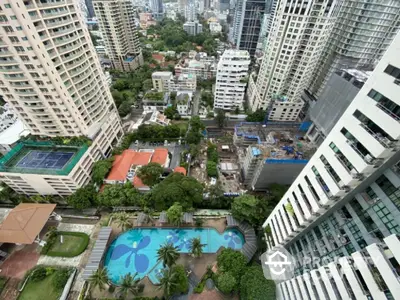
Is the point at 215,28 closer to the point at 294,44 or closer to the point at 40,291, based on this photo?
the point at 294,44

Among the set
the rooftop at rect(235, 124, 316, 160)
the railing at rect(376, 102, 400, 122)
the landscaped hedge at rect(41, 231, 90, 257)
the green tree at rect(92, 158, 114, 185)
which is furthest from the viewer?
the green tree at rect(92, 158, 114, 185)

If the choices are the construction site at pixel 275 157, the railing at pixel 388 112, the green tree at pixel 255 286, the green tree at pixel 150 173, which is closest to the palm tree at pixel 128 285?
the green tree at pixel 255 286

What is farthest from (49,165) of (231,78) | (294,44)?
(294,44)

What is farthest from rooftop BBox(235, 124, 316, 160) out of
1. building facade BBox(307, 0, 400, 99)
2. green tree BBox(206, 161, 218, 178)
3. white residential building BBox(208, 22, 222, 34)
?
white residential building BBox(208, 22, 222, 34)

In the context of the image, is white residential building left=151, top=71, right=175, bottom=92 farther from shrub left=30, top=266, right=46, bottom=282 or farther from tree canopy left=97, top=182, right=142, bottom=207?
Answer: shrub left=30, top=266, right=46, bottom=282

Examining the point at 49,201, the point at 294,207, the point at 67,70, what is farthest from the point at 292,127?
the point at 49,201

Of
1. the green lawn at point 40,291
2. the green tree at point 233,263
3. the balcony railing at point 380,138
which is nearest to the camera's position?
the balcony railing at point 380,138

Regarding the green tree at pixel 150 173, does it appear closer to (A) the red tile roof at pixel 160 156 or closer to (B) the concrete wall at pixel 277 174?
(A) the red tile roof at pixel 160 156
